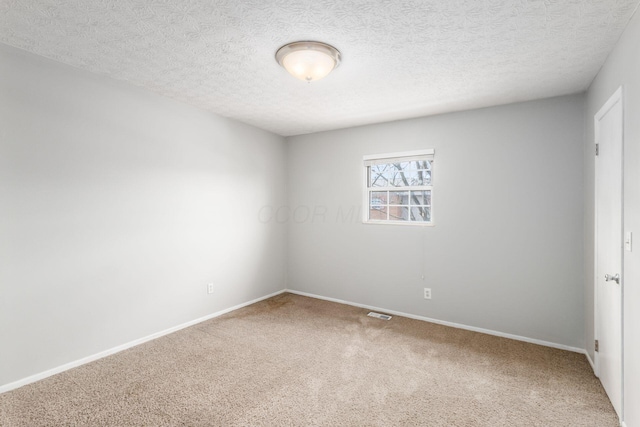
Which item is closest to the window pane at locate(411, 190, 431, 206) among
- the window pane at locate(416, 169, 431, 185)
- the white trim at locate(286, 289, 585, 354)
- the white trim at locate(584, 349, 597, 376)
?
the window pane at locate(416, 169, 431, 185)

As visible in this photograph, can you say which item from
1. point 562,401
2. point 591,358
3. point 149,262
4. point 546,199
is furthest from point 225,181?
point 591,358

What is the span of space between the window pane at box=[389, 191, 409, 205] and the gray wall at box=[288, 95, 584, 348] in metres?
0.34

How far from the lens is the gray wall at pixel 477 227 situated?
3.01 meters

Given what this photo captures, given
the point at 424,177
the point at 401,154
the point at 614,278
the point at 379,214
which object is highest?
the point at 401,154

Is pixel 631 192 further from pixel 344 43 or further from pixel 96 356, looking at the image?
pixel 96 356

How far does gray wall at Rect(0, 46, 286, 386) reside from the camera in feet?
7.58

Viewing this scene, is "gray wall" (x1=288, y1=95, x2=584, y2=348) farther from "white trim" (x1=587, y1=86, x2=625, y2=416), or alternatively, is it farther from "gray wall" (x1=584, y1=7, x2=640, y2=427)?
"gray wall" (x1=584, y1=7, x2=640, y2=427)

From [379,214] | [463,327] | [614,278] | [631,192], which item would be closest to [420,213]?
[379,214]

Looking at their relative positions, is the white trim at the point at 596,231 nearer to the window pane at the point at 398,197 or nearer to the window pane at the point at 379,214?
the window pane at the point at 398,197

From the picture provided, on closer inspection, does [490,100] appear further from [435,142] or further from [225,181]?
[225,181]

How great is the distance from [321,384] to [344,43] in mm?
2449

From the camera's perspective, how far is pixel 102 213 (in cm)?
278

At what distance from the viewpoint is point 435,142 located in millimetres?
3695

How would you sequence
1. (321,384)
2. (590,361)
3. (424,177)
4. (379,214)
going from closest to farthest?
(321,384) → (590,361) → (424,177) → (379,214)
